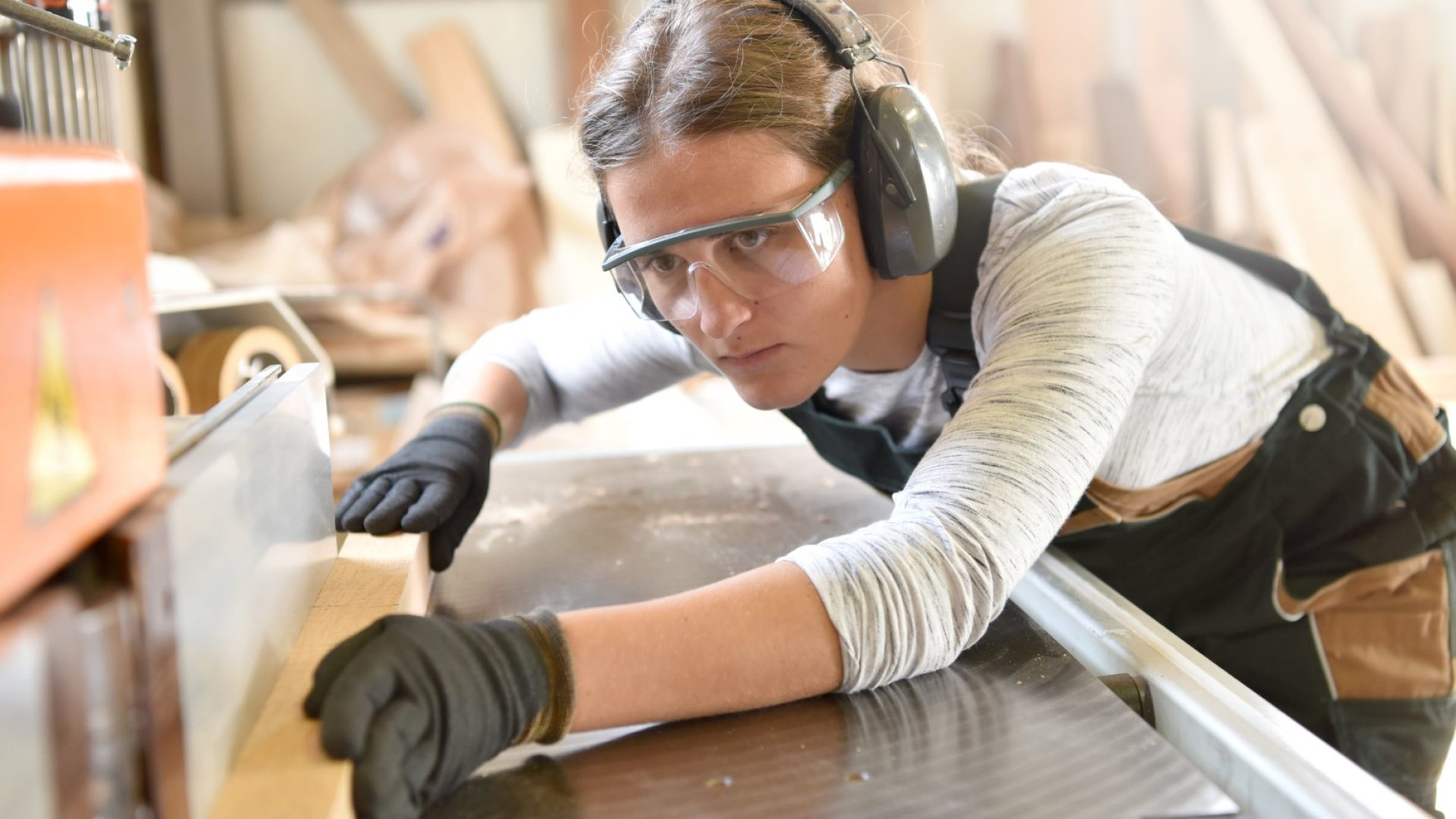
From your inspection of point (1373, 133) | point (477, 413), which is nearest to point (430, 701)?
point (477, 413)

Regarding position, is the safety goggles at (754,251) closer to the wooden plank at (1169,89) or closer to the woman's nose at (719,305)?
the woman's nose at (719,305)

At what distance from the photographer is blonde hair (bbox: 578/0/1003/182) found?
121 centimetres

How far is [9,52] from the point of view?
131cm

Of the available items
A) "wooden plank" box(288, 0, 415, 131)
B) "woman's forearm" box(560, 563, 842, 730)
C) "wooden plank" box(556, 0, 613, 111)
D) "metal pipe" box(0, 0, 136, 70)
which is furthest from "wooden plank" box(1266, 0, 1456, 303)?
"metal pipe" box(0, 0, 136, 70)

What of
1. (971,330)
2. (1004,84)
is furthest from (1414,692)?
(1004,84)

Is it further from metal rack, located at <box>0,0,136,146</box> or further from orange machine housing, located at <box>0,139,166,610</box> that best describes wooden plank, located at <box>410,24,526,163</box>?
orange machine housing, located at <box>0,139,166,610</box>

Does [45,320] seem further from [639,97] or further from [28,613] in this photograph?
[639,97]

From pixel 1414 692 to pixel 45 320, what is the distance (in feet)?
5.35

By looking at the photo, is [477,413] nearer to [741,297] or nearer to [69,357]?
[741,297]

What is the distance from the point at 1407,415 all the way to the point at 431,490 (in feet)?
4.24

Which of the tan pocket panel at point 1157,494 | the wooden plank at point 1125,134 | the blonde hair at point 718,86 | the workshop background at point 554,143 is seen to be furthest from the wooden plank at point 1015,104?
the blonde hair at point 718,86

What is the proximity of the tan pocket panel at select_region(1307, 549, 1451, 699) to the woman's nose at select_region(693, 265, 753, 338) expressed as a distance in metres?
0.91

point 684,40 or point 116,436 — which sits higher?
point 684,40

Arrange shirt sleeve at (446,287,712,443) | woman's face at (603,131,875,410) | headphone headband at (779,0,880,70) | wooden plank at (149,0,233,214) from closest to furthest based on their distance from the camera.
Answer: woman's face at (603,131,875,410), headphone headband at (779,0,880,70), shirt sleeve at (446,287,712,443), wooden plank at (149,0,233,214)
